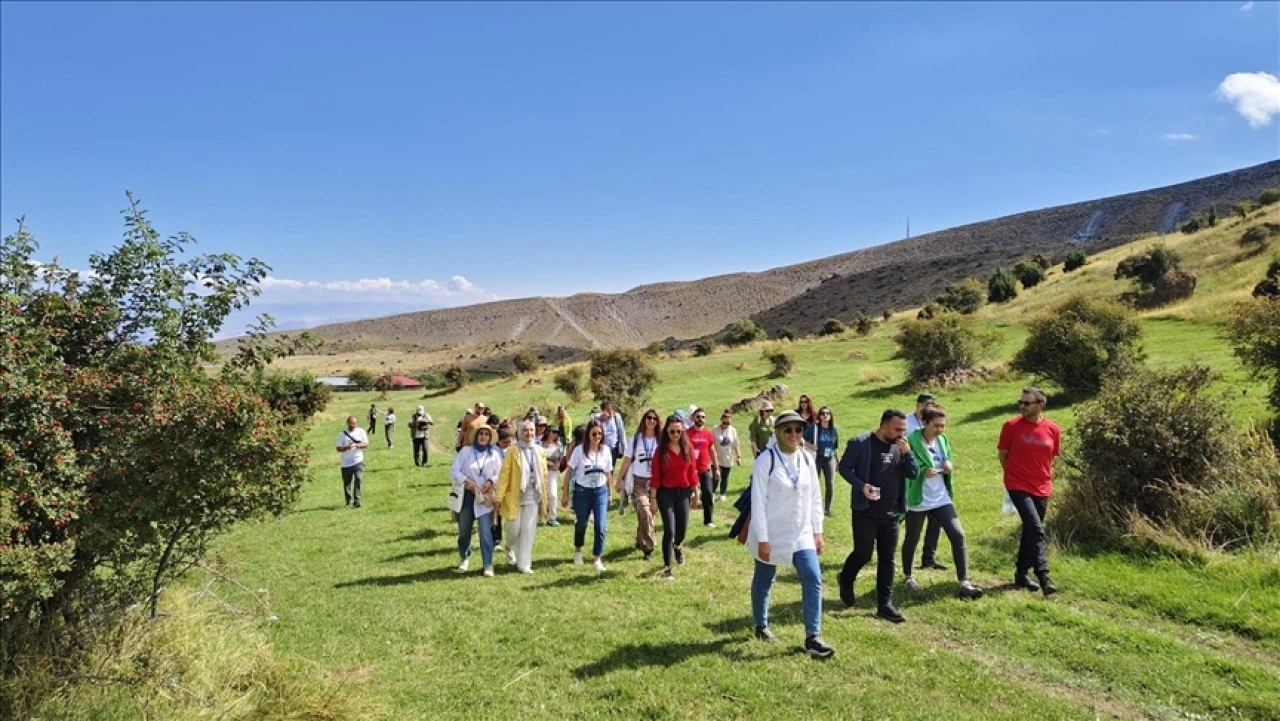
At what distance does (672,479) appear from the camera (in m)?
7.86

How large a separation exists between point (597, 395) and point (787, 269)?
128487mm

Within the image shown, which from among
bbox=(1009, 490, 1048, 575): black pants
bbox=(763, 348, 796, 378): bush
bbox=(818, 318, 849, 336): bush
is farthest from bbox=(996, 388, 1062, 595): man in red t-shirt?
bbox=(818, 318, 849, 336): bush

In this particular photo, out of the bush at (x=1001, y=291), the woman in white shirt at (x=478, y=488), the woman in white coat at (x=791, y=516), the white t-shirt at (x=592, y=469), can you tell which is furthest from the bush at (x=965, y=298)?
the woman in white coat at (x=791, y=516)

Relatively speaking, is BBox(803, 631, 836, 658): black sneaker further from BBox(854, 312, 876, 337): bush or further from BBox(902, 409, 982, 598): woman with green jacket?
BBox(854, 312, 876, 337): bush

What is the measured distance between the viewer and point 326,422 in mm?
37219

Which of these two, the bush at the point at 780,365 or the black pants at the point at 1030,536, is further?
the bush at the point at 780,365

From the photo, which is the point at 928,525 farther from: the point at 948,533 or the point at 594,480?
the point at 594,480

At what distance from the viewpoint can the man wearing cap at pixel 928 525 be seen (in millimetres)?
7352

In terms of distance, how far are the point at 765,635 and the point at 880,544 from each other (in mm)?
1419

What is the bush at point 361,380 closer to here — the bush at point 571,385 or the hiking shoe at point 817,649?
the bush at point 571,385

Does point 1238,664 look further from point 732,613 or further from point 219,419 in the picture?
point 219,419

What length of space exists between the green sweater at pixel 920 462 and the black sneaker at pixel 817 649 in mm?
2158

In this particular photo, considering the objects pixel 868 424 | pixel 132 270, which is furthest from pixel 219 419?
pixel 868 424

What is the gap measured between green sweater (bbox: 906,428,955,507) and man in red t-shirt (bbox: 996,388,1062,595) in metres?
0.56
